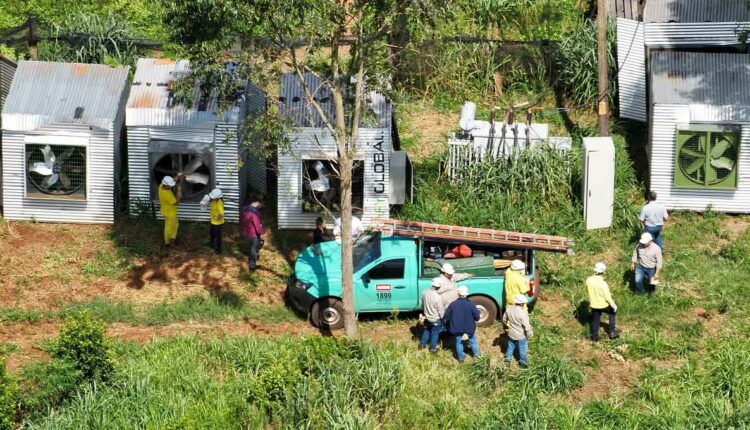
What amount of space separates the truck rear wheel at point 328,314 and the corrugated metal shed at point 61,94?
5.90 m

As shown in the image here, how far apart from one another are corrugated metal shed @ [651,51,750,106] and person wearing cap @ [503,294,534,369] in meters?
6.49

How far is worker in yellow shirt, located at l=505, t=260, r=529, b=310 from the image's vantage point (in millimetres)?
19891

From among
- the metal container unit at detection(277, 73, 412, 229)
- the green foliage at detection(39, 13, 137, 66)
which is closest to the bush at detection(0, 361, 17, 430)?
the metal container unit at detection(277, 73, 412, 229)

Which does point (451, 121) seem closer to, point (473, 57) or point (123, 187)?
point (473, 57)

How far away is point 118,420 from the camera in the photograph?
18.2 m

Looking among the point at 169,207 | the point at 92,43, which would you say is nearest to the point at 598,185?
the point at 169,207

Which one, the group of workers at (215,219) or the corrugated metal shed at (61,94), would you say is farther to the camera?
the corrugated metal shed at (61,94)

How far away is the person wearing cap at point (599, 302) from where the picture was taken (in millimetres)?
20078

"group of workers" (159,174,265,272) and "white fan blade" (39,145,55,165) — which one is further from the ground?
"white fan blade" (39,145,55,165)

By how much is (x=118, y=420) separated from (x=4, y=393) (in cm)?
163

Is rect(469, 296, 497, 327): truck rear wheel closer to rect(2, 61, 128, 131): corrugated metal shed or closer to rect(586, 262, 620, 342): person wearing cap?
rect(586, 262, 620, 342): person wearing cap

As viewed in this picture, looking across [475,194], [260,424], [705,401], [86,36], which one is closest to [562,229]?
[475,194]

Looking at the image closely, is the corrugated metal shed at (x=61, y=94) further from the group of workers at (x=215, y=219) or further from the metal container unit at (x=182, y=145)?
the group of workers at (x=215, y=219)

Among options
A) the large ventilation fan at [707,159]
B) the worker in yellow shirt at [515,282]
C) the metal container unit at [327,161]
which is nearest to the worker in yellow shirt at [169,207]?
the metal container unit at [327,161]
